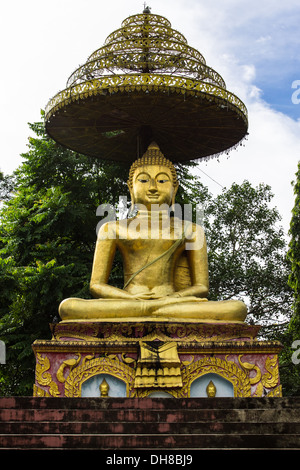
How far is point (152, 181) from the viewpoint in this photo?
8953 mm

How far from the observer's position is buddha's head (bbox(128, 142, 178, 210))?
350 inches

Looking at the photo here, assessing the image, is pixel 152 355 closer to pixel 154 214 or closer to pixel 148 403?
pixel 148 403

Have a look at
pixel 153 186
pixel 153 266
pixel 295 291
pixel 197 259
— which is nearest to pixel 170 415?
pixel 153 266

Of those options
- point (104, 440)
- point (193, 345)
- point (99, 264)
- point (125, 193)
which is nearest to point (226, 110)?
point (99, 264)

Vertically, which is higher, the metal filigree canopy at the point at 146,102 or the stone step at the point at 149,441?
the metal filigree canopy at the point at 146,102

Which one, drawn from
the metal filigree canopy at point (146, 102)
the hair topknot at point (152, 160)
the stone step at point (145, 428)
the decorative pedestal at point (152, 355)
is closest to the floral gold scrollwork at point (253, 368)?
the decorative pedestal at point (152, 355)

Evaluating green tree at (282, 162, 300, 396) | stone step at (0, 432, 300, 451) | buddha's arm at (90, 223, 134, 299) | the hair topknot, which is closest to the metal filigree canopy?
the hair topknot

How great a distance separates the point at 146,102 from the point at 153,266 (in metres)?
2.63

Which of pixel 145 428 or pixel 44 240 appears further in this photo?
pixel 44 240

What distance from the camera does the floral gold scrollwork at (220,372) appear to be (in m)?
6.67

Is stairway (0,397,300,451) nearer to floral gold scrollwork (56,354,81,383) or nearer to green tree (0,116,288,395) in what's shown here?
floral gold scrollwork (56,354,81,383)

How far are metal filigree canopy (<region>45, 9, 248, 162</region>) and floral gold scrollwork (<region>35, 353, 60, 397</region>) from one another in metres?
4.03

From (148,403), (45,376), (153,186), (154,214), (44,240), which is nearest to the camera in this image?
(148,403)

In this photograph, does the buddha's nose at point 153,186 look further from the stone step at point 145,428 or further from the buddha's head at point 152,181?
the stone step at point 145,428
